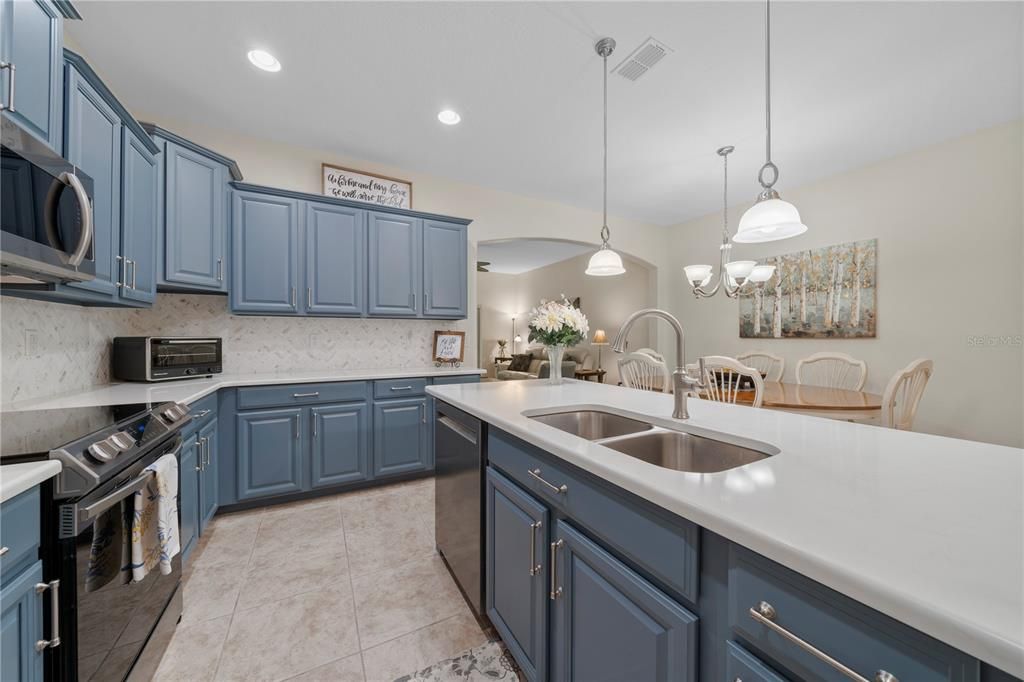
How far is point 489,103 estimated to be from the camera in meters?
2.64

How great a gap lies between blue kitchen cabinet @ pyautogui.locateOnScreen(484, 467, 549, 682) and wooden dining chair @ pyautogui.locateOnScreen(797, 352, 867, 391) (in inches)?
130

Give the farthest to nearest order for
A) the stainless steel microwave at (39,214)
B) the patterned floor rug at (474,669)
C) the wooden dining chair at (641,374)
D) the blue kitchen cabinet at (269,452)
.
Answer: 1. the wooden dining chair at (641,374)
2. the blue kitchen cabinet at (269,452)
3. the patterned floor rug at (474,669)
4. the stainless steel microwave at (39,214)

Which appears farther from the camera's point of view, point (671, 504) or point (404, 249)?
point (404, 249)

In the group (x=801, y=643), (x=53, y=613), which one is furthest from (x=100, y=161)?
(x=801, y=643)

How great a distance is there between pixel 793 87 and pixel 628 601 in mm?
3030

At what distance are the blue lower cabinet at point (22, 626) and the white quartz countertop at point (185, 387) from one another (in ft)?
3.15

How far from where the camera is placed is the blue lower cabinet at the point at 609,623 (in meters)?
0.77

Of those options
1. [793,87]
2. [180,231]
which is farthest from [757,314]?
[180,231]

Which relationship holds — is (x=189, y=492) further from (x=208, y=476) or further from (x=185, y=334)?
(x=185, y=334)

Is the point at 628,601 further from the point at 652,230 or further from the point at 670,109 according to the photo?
the point at 652,230

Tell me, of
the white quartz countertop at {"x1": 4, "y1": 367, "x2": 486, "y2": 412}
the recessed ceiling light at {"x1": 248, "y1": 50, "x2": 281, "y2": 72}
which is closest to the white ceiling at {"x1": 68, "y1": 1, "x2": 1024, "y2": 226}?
the recessed ceiling light at {"x1": 248, "y1": 50, "x2": 281, "y2": 72}

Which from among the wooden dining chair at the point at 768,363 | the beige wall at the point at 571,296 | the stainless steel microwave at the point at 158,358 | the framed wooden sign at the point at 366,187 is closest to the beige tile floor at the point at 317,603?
the stainless steel microwave at the point at 158,358

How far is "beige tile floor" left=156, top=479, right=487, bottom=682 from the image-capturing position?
147 cm

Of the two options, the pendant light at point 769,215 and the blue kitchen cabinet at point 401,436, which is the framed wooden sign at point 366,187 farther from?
the pendant light at point 769,215
